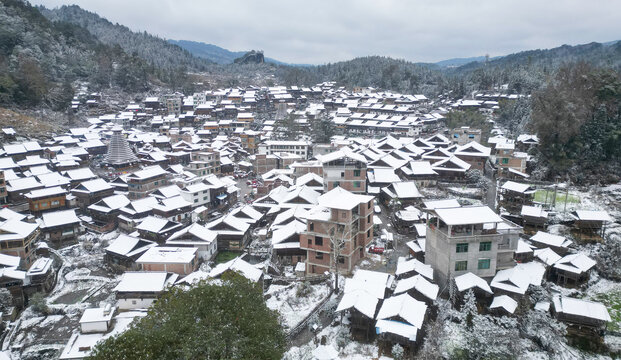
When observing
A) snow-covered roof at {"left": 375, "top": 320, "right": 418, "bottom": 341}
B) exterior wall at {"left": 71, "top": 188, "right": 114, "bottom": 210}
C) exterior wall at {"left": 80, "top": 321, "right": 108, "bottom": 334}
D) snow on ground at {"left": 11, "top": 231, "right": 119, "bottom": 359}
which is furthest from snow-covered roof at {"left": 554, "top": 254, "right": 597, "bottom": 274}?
exterior wall at {"left": 71, "top": 188, "right": 114, "bottom": 210}

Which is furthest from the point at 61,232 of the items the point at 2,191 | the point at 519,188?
the point at 519,188

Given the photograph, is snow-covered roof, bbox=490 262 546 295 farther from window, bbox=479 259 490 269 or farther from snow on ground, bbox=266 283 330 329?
snow on ground, bbox=266 283 330 329

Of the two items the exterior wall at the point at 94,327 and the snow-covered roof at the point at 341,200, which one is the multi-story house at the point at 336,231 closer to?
the snow-covered roof at the point at 341,200

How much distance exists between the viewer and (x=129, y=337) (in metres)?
14.5

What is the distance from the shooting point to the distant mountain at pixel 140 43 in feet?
529

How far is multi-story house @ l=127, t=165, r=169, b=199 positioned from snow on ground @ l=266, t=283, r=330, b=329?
25541 millimetres

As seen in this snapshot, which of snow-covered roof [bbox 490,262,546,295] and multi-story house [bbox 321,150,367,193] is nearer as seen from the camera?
snow-covered roof [bbox 490,262,546,295]

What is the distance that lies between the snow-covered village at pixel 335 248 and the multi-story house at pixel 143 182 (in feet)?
0.87

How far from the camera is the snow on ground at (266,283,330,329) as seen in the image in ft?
78.9

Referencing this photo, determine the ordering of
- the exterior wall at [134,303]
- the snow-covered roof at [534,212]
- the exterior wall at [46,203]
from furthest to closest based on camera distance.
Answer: the exterior wall at [46,203]
the snow-covered roof at [534,212]
the exterior wall at [134,303]

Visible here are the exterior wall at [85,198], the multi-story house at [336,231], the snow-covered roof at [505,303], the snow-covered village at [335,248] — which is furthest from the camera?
the exterior wall at [85,198]

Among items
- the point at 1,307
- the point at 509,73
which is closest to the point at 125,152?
the point at 1,307

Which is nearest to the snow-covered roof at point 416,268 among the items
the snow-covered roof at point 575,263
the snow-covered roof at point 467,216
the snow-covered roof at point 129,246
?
the snow-covered roof at point 467,216

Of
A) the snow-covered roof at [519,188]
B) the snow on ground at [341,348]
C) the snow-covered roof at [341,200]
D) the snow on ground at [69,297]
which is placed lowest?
the snow on ground at [69,297]
